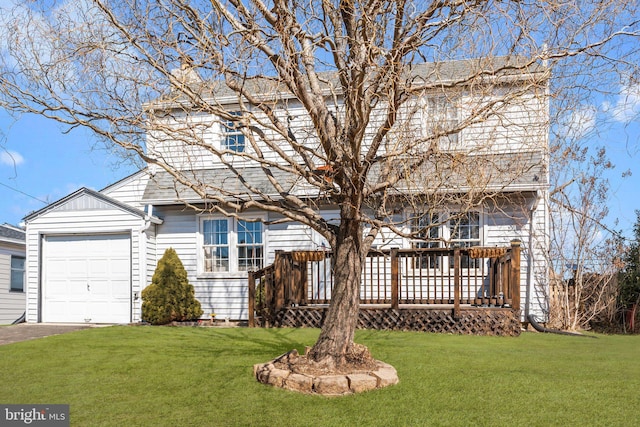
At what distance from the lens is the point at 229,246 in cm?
1182

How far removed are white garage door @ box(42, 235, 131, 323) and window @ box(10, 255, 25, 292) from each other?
14.5ft

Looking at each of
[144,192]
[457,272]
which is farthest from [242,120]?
[144,192]

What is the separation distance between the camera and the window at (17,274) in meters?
15.5

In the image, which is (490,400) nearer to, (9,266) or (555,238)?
(555,238)

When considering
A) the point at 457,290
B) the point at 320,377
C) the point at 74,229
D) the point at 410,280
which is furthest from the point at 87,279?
the point at 320,377

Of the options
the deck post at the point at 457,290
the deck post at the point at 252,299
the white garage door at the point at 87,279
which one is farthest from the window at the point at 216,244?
the deck post at the point at 457,290

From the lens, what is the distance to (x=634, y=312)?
1062 cm

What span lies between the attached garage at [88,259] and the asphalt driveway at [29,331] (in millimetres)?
838

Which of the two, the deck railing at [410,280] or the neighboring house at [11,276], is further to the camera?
the neighboring house at [11,276]

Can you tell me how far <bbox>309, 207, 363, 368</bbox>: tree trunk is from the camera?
534 centimetres

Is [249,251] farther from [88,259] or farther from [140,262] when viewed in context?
[88,259]

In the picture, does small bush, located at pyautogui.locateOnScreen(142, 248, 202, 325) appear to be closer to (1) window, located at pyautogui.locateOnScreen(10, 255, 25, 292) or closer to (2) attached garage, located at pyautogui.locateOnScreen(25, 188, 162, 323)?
(2) attached garage, located at pyautogui.locateOnScreen(25, 188, 162, 323)

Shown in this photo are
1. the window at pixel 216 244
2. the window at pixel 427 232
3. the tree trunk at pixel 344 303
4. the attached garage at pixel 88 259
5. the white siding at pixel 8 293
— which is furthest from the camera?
the white siding at pixel 8 293

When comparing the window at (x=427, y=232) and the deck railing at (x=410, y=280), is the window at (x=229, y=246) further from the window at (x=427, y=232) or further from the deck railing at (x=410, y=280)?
the window at (x=427, y=232)
